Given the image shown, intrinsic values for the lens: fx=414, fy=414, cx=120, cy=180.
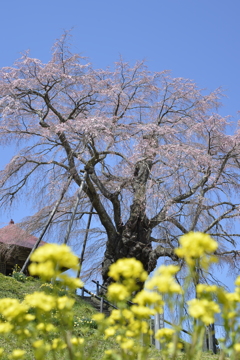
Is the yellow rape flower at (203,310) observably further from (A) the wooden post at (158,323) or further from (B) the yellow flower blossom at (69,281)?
(A) the wooden post at (158,323)

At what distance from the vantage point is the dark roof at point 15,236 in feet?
44.8

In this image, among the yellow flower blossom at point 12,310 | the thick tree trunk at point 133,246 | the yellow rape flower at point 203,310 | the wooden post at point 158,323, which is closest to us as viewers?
the yellow rape flower at point 203,310

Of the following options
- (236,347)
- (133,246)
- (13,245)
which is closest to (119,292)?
(236,347)

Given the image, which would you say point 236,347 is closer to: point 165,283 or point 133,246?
point 165,283

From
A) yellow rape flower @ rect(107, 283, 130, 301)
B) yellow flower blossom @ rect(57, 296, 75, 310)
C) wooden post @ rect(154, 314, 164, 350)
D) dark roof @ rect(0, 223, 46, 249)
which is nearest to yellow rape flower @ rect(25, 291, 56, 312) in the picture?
yellow flower blossom @ rect(57, 296, 75, 310)

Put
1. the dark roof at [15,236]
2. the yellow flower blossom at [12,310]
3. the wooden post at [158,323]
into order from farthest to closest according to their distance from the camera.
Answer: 1. the dark roof at [15,236]
2. the wooden post at [158,323]
3. the yellow flower blossom at [12,310]

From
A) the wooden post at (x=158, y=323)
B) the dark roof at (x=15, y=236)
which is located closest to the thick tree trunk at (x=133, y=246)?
the dark roof at (x=15, y=236)

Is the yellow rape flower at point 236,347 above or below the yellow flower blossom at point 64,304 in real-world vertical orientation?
above

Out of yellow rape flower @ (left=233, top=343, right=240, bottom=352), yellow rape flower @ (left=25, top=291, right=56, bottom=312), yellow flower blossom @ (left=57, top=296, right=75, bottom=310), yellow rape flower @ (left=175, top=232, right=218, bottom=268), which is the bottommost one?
yellow rape flower @ (left=25, top=291, right=56, bottom=312)

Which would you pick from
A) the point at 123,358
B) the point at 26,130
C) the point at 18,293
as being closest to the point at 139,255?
the point at 18,293

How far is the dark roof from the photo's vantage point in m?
13.6

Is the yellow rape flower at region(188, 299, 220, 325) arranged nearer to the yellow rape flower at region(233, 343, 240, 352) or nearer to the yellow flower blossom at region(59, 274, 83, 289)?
the yellow rape flower at region(233, 343, 240, 352)

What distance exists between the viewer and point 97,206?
12.5 m

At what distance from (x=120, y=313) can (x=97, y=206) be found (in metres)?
10.7
